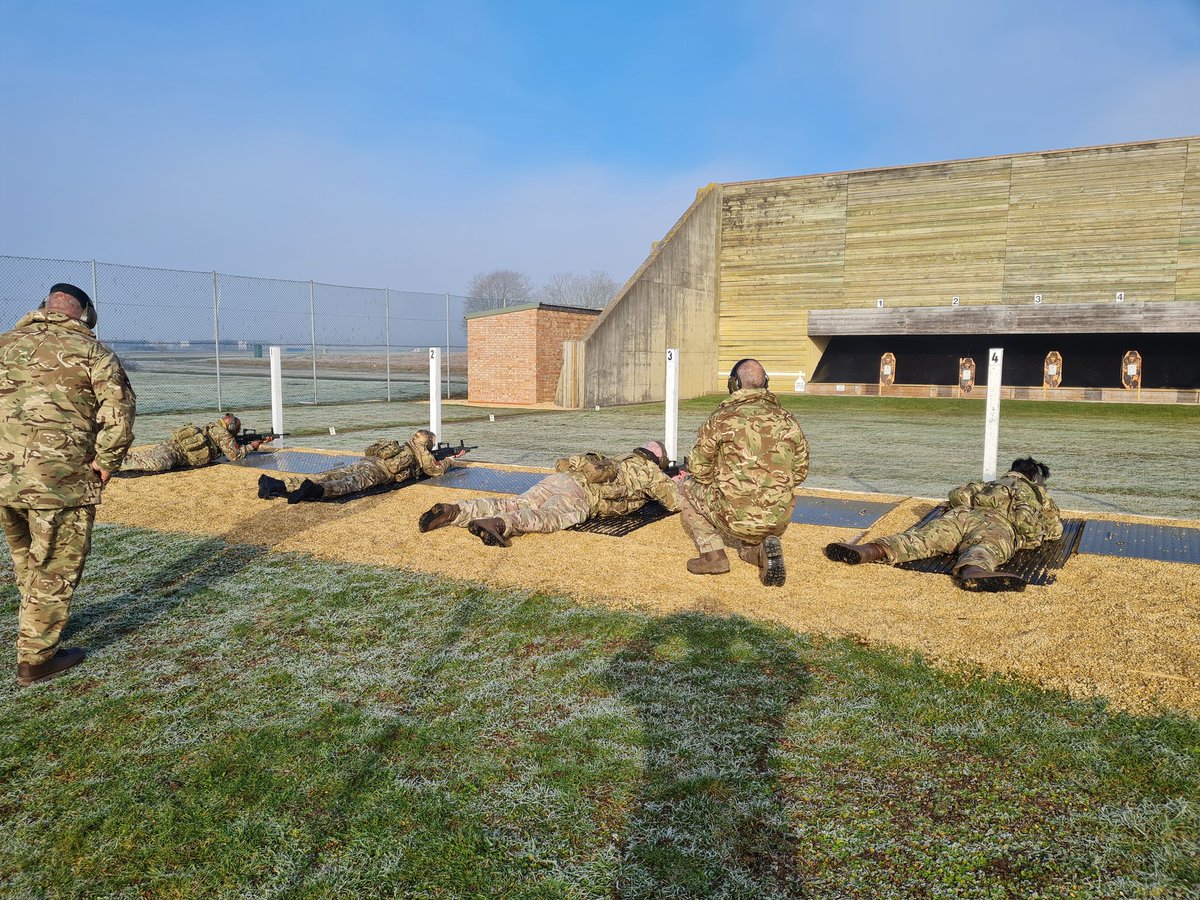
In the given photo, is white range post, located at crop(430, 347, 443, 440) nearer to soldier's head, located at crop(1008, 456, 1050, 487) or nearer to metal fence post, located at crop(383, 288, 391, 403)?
soldier's head, located at crop(1008, 456, 1050, 487)

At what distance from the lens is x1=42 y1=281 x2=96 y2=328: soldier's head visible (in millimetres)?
4723

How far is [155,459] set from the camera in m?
10.3

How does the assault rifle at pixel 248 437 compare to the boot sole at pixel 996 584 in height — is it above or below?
above

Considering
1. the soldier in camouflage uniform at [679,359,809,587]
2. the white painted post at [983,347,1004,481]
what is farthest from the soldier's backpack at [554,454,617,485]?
the white painted post at [983,347,1004,481]

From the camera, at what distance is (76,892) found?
2.67 m

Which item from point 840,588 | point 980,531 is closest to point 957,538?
point 980,531

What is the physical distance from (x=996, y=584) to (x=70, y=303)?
628cm

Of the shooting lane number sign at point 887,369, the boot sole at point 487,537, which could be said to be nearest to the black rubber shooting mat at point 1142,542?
the boot sole at point 487,537

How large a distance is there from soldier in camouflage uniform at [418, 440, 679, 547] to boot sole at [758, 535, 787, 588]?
153 cm

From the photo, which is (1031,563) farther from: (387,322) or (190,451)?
(387,322)

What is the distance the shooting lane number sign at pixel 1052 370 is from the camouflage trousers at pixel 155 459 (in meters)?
28.4

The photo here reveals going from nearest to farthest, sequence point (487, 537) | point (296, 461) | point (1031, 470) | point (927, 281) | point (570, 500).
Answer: point (487, 537) → point (1031, 470) → point (570, 500) → point (296, 461) → point (927, 281)

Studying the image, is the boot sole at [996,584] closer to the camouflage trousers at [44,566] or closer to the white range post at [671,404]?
the white range post at [671,404]

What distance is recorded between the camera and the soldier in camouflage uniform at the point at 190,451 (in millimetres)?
10312
